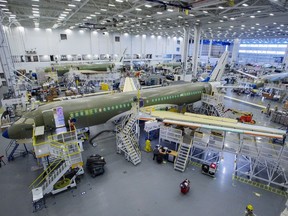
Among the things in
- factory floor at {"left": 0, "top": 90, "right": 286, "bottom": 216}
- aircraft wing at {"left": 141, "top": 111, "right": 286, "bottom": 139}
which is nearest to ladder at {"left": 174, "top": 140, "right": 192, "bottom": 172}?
factory floor at {"left": 0, "top": 90, "right": 286, "bottom": 216}

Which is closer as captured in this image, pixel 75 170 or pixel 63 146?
pixel 63 146

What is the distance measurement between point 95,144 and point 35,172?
6.33 meters

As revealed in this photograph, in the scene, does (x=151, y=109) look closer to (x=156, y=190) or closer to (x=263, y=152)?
(x=156, y=190)

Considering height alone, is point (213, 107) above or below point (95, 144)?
above

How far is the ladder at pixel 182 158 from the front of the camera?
16375 mm

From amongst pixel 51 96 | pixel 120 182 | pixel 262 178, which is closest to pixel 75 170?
pixel 120 182

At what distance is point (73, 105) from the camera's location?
18125 millimetres

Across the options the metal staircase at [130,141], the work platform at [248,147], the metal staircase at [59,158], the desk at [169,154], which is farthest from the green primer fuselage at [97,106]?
the desk at [169,154]

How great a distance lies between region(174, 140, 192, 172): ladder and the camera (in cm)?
1638

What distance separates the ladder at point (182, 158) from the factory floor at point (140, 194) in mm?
608

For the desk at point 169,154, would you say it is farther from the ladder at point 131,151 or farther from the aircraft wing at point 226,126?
the aircraft wing at point 226,126

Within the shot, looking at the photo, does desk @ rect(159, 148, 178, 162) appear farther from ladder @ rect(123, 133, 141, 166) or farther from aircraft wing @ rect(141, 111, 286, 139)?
aircraft wing @ rect(141, 111, 286, 139)

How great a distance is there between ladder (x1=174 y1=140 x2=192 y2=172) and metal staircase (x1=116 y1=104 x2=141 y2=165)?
368 cm

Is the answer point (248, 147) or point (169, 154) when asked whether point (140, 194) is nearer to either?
point (169, 154)
